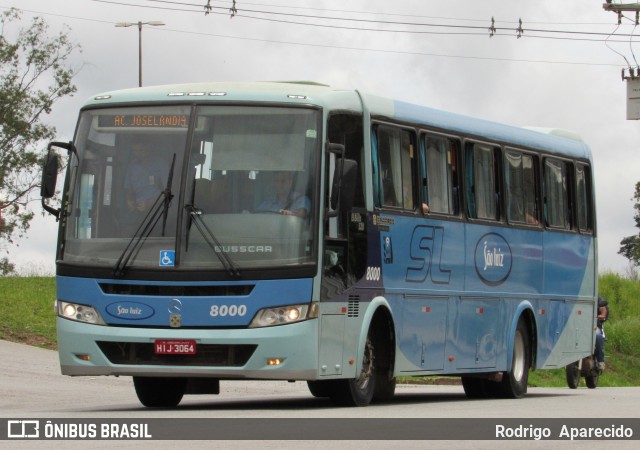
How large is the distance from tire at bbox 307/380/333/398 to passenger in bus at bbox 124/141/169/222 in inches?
112

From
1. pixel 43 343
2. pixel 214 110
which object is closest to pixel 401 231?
pixel 214 110

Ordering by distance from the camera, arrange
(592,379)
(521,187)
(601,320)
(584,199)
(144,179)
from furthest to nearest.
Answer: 1. (601,320)
2. (592,379)
3. (584,199)
4. (521,187)
5. (144,179)

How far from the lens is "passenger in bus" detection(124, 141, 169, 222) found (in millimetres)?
17203

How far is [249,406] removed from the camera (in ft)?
63.8

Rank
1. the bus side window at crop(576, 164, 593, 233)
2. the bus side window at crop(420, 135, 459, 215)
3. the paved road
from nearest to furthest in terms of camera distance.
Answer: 1. the paved road
2. the bus side window at crop(420, 135, 459, 215)
3. the bus side window at crop(576, 164, 593, 233)

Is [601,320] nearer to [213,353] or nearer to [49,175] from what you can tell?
[213,353]

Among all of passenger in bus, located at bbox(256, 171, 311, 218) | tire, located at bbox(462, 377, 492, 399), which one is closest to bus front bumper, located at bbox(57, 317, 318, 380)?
passenger in bus, located at bbox(256, 171, 311, 218)

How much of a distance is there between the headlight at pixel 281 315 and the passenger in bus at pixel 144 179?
1641mm

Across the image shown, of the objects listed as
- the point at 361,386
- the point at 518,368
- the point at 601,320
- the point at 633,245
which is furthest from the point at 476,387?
the point at 633,245

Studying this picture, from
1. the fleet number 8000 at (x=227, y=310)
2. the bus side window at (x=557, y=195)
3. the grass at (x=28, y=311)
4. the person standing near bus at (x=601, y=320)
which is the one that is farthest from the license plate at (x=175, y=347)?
the person standing near bus at (x=601, y=320)

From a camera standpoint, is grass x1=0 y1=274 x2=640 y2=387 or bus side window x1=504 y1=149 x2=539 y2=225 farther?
grass x1=0 y1=274 x2=640 y2=387

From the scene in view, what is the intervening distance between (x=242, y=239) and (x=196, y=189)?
0.73 metres

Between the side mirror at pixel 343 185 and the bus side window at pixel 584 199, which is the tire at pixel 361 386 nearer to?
the side mirror at pixel 343 185

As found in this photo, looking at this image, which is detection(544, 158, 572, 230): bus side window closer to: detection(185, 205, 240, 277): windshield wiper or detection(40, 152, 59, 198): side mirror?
detection(185, 205, 240, 277): windshield wiper
